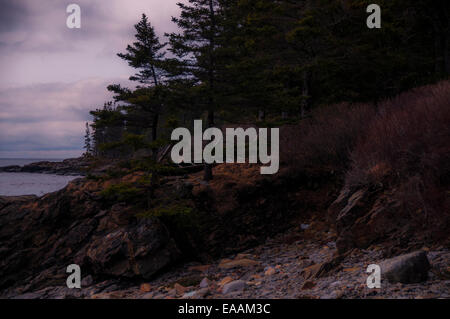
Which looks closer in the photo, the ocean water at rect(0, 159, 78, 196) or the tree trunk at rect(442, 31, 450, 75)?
the tree trunk at rect(442, 31, 450, 75)

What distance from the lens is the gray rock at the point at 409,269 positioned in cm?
414

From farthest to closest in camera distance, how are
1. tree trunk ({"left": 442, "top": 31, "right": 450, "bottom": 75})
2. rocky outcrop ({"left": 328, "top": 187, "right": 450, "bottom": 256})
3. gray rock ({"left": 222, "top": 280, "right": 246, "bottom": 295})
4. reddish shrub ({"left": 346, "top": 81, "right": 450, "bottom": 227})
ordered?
tree trunk ({"left": 442, "top": 31, "right": 450, "bottom": 75})
gray rock ({"left": 222, "top": 280, "right": 246, "bottom": 295})
reddish shrub ({"left": 346, "top": 81, "right": 450, "bottom": 227})
rocky outcrop ({"left": 328, "top": 187, "right": 450, "bottom": 256})

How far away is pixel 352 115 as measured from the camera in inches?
447

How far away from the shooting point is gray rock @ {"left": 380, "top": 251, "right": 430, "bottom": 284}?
414 cm

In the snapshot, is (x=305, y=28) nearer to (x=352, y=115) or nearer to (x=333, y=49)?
(x=333, y=49)

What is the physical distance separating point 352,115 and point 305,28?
5171 mm

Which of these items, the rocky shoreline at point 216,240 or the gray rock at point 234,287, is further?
the gray rock at point 234,287

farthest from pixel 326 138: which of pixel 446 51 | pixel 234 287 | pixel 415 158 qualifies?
pixel 446 51

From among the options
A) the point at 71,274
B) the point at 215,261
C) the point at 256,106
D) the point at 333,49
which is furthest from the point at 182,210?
the point at 333,49

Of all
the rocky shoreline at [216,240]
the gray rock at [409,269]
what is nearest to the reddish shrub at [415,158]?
the rocky shoreline at [216,240]

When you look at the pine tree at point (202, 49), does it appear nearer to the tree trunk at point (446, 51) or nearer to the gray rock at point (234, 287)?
the gray rock at point (234, 287)

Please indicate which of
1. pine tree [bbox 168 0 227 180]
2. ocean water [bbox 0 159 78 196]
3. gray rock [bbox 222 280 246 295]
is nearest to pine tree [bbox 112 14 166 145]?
pine tree [bbox 168 0 227 180]

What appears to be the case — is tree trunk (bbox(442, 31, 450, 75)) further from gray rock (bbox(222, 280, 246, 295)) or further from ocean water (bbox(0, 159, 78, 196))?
ocean water (bbox(0, 159, 78, 196))
